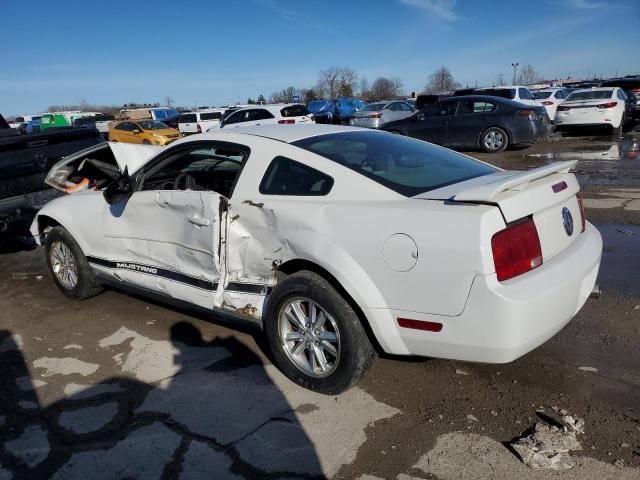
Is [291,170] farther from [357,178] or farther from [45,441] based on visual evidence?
[45,441]

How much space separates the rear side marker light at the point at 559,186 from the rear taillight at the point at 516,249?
1.20 ft

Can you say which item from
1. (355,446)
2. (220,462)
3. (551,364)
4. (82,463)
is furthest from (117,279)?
(551,364)

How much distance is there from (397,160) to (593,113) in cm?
1487

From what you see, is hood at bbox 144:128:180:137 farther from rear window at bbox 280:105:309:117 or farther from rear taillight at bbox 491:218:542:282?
rear taillight at bbox 491:218:542:282

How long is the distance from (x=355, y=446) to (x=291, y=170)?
1630 mm

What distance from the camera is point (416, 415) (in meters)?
2.90

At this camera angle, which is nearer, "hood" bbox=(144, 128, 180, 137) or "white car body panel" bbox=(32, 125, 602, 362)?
"white car body panel" bbox=(32, 125, 602, 362)

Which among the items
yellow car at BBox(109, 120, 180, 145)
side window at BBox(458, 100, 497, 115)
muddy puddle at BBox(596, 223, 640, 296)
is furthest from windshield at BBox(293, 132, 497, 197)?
yellow car at BBox(109, 120, 180, 145)

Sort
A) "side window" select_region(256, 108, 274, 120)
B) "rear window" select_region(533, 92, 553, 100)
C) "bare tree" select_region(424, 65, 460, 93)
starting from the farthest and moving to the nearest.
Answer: "bare tree" select_region(424, 65, 460, 93) < "rear window" select_region(533, 92, 553, 100) < "side window" select_region(256, 108, 274, 120)

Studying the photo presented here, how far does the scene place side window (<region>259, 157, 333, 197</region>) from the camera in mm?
3102

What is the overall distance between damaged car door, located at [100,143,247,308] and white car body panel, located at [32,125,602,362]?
1 centimetres

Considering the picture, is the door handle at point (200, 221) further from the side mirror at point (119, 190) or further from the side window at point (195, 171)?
the side mirror at point (119, 190)

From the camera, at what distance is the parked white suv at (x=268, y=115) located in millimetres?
18656

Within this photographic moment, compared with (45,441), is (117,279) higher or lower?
higher
